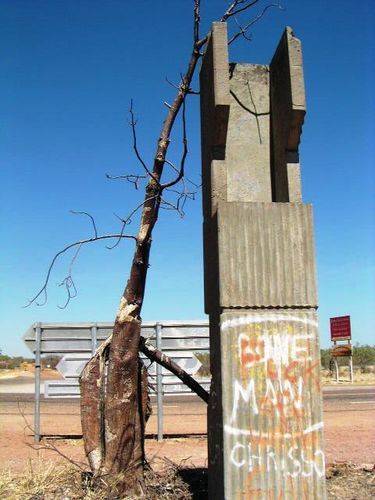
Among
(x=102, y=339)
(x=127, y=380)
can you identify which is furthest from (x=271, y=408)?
(x=102, y=339)

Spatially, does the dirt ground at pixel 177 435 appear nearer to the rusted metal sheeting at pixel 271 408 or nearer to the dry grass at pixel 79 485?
the dry grass at pixel 79 485

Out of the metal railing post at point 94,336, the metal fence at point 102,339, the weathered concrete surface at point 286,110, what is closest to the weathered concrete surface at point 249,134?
the weathered concrete surface at point 286,110

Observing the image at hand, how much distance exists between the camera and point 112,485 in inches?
214

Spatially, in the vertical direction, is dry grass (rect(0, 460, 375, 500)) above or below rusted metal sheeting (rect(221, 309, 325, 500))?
below

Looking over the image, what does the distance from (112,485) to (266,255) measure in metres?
2.61

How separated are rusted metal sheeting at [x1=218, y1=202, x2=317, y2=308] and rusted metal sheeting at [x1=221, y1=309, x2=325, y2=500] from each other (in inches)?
5.9

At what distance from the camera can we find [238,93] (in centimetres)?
594

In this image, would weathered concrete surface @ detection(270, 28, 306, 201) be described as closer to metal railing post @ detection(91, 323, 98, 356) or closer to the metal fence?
the metal fence

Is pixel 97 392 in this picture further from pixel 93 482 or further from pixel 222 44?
pixel 222 44

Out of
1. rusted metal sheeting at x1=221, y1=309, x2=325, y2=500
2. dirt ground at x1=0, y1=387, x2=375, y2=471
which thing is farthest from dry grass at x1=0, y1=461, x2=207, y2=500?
rusted metal sheeting at x1=221, y1=309, x2=325, y2=500

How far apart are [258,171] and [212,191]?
2.23 feet

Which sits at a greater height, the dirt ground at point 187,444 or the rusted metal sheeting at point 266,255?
the rusted metal sheeting at point 266,255

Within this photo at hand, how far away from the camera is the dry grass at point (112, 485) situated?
5473 mm

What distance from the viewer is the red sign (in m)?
32.2
